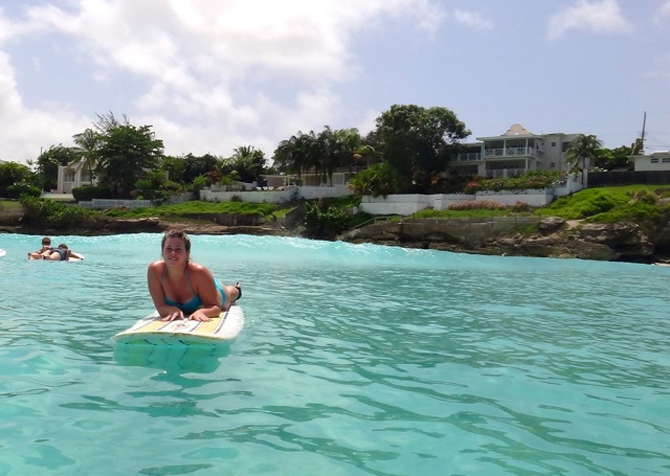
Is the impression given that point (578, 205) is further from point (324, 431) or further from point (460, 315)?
point (324, 431)

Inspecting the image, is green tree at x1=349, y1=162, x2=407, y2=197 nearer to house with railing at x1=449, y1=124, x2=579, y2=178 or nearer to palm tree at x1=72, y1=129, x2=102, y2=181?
house with railing at x1=449, y1=124, x2=579, y2=178

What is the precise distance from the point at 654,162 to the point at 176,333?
2230 inches

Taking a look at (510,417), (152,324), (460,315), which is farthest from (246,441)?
(460,315)

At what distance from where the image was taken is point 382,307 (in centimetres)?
1196

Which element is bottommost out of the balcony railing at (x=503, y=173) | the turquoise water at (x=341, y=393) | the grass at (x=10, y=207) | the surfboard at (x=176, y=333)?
the turquoise water at (x=341, y=393)

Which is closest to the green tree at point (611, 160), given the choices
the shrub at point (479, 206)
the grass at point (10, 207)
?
the shrub at point (479, 206)

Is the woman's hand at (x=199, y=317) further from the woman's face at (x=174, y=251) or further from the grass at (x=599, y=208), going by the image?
the grass at (x=599, y=208)

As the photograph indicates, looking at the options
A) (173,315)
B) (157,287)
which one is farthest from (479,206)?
(173,315)

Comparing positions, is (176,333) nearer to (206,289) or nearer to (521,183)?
(206,289)

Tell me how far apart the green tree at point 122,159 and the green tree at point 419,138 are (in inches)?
1160

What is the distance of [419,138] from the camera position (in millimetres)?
57812

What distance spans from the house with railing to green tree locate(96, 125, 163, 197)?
36669 mm

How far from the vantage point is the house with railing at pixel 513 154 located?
5925cm

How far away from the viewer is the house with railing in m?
59.2
